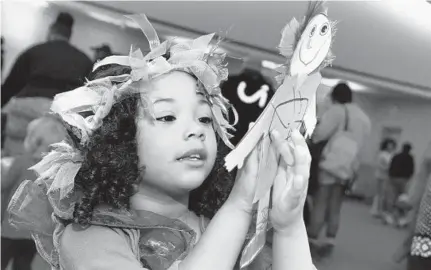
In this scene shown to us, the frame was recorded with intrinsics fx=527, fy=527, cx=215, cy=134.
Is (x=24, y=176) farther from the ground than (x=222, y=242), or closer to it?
closer to it

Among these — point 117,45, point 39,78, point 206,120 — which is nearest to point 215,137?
point 206,120

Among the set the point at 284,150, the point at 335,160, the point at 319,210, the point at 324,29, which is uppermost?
the point at 324,29

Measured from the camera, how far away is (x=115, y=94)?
0.61 meters

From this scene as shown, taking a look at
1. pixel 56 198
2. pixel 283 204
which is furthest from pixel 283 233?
pixel 56 198

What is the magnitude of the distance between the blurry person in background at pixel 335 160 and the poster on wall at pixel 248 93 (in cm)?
13

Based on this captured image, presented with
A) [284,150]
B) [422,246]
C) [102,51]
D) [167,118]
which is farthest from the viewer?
[102,51]

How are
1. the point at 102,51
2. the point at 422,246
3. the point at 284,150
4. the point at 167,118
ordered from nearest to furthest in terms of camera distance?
the point at 284,150 → the point at 167,118 → the point at 422,246 → the point at 102,51

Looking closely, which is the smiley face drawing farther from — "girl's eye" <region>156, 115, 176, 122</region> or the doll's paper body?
"girl's eye" <region>156, 115, 176, 122</region>

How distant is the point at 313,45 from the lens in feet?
1.59

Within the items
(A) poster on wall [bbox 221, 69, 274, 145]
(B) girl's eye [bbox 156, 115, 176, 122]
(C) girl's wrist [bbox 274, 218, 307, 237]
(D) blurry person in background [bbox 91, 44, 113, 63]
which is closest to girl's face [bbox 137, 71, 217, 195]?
(B) girl's eye [bbox 156, 115, 176, 122]

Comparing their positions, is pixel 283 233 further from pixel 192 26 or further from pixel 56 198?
pixel 192 26

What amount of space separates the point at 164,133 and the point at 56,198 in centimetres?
16

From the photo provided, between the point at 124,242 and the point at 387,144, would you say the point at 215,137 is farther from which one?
the point at 387,144

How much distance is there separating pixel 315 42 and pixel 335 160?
630 millimetres
